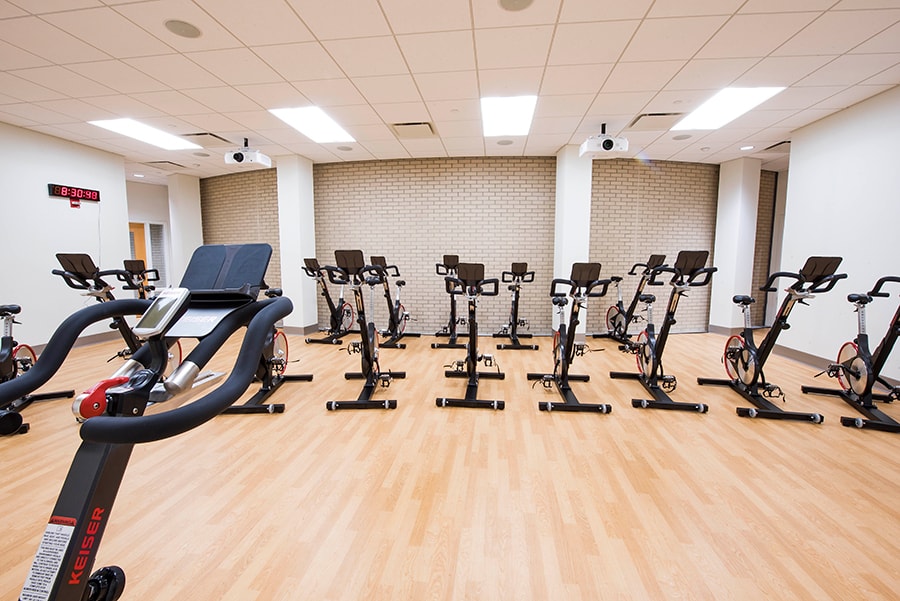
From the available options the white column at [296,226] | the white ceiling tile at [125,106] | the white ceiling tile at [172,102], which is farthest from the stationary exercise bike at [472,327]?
the white ceiling tile at [125,106]

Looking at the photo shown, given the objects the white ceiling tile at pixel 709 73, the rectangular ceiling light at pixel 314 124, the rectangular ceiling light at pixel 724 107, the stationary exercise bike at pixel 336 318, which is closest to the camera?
the white ceiling tile at pixel 709 73

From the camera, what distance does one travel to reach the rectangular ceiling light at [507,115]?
4.40m

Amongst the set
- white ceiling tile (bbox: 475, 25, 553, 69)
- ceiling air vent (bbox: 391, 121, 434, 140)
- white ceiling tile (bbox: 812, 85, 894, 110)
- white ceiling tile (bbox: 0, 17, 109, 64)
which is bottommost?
white ceiling tile (bbox: 0, 17, 109, 64)

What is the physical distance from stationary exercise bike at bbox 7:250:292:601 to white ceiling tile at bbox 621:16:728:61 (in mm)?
3542

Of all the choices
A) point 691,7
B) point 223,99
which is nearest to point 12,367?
point 223,99

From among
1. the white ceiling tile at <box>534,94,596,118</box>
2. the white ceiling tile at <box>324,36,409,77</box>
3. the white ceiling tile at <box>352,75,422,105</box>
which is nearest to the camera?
the white ceiling tile at <box>324,36,409,77</box>

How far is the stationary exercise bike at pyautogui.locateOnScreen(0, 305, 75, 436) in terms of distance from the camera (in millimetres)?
3064

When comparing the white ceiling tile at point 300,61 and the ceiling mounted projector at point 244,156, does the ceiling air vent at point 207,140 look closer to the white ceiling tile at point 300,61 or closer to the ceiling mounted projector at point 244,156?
the ceiling mounted projector at point 244,156

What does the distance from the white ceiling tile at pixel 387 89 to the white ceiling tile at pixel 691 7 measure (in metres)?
2.21

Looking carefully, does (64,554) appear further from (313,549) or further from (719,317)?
(719,317)

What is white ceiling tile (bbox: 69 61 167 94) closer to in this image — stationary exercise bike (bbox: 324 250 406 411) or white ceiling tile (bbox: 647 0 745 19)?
stationary exercise bike (bbox: 324 250 406 411)

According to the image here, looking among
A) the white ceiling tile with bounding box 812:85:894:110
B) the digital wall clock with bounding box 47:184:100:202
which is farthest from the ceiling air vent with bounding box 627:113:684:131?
the digital wall clock with bounding box 47:184:100:202

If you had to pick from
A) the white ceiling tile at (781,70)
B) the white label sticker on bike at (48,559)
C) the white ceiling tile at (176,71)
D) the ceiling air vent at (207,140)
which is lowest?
the white label sticker on bike at (48,559)

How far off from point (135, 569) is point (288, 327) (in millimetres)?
5662
